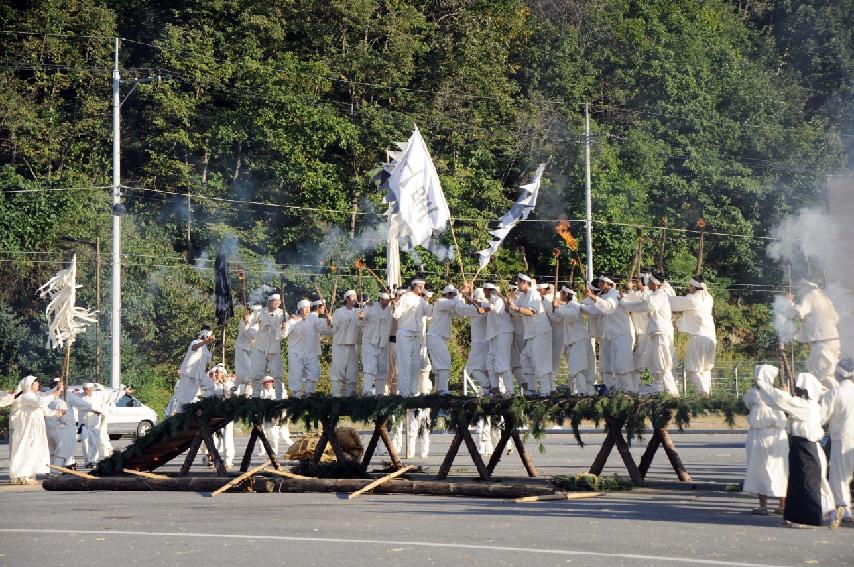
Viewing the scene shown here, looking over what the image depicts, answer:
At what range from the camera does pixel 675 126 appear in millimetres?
58406

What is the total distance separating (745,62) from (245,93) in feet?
80.6

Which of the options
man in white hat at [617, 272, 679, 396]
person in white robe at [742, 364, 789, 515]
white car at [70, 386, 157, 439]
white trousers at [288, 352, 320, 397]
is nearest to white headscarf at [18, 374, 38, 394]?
white trousers at [288, 352, 320, 397]

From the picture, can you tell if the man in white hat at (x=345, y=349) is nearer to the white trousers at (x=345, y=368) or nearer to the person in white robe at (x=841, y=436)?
the white trousers at (x=345, y=368)

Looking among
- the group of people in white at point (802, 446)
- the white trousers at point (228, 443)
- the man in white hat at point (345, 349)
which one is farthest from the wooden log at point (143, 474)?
the group of people in white at point (802, 446)

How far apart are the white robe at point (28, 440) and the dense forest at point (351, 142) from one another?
19276 mm

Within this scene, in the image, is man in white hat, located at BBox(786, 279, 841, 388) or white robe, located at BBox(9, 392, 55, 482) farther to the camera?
white robe, located at BBox(9, 392, 55, 482)

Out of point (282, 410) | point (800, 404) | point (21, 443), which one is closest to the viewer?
point (800, 404)

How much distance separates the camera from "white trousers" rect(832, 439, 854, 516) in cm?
1639

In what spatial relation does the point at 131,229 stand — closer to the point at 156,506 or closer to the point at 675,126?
the point at 675,126

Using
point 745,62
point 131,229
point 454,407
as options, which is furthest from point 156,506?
point 745,62

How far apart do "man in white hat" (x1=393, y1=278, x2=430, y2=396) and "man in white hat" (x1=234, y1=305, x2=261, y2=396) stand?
3.66 metres

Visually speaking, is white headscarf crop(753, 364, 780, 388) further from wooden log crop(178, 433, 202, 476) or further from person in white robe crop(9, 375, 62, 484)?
person in white robe crop(9, 375, 62, 484)

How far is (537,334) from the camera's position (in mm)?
21812

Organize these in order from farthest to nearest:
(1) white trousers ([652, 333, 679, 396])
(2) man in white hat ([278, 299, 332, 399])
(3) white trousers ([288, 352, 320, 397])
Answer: (3) white trousers ([288, 352, 320, 397])
(2) man in white hat ([278, 299, 332, 399])
(1) white trousers ([652, 333, 679, 396])
